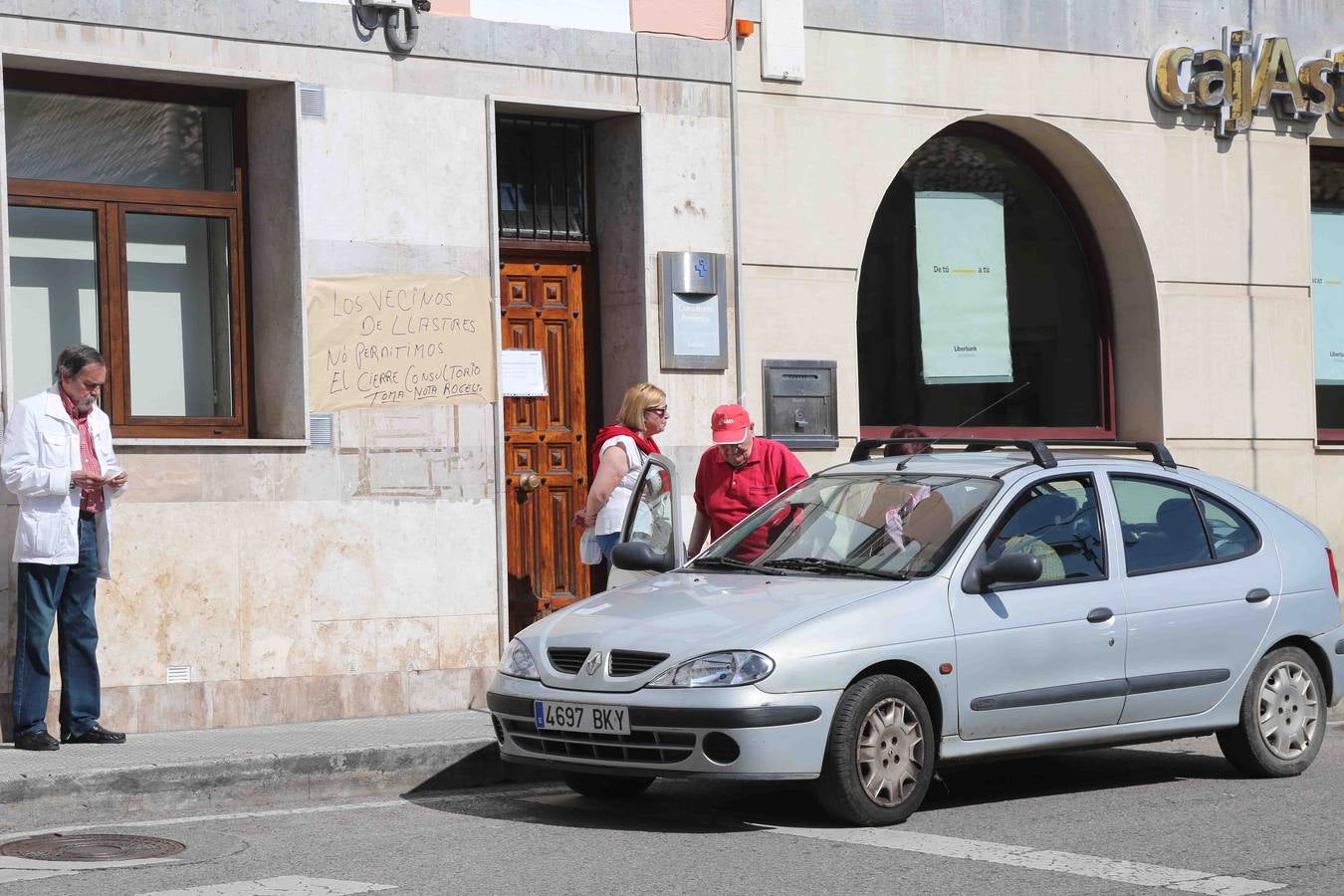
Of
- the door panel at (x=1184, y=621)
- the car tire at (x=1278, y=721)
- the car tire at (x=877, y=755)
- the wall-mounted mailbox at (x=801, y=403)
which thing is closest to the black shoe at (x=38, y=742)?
the car tire at (x=877, y=755)

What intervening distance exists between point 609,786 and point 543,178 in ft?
17.4

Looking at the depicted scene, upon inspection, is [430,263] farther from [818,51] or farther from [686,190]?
[818,51]

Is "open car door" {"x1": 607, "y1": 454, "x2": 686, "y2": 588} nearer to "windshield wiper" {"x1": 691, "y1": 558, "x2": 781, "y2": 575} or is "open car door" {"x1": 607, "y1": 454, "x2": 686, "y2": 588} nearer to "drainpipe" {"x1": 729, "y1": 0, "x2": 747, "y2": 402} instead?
"windshield wiper" {"x1": 691, "y1": 558, "x2": 781, "y2": 575}

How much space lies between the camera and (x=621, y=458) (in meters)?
10.8

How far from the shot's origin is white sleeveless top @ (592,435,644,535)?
10.8 meters

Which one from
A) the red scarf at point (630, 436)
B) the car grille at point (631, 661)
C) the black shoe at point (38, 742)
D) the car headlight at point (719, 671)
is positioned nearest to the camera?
the car headlight at point (719, 671)

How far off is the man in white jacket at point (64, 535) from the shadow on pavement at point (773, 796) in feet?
6.18

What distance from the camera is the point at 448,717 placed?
1101 centimetres

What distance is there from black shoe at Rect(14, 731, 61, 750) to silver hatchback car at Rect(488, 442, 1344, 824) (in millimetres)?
2548

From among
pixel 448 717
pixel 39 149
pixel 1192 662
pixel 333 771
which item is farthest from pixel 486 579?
pixel 1192 662

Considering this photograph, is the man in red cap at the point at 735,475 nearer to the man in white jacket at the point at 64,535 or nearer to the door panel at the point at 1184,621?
the door panel at the point at 1184,621

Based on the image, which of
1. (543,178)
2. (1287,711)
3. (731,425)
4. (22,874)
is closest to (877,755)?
(1287,711)

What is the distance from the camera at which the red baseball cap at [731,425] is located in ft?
32.6

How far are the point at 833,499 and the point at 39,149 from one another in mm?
5024
